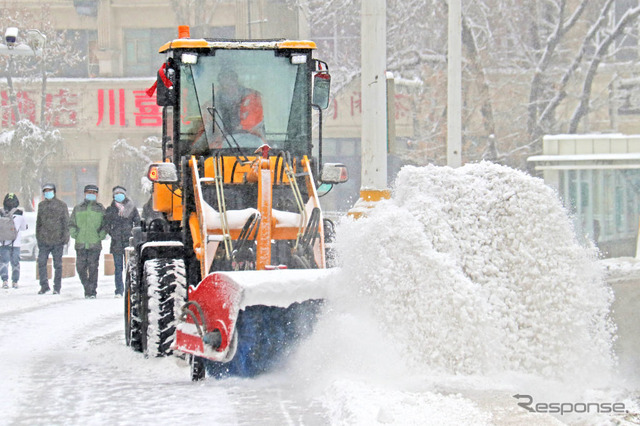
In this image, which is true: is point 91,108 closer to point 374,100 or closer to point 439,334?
point 374,100

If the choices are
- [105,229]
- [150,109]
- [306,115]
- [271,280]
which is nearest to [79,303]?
[105,229]

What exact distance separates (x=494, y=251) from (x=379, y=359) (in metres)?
1.10

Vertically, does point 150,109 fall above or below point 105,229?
above

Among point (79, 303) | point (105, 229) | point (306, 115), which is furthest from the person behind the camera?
point (105, 229)

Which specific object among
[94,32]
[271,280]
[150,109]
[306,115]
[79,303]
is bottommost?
[79,303]

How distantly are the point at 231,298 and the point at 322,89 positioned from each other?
2.94 meters

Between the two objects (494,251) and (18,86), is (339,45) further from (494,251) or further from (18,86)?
(494,251)

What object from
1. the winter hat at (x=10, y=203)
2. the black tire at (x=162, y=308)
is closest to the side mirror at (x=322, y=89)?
the black tire at (x=162, y=308)

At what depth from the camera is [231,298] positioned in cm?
663

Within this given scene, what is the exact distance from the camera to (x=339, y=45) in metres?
37.4

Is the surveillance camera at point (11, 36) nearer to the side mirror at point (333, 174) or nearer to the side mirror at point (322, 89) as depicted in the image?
the side mirror at point (322, 89)

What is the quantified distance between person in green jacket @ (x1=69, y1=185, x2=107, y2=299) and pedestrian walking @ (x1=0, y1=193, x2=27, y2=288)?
1.77 metres

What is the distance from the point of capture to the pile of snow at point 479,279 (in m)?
6.40

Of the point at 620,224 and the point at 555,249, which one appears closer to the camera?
the point at 555,249
